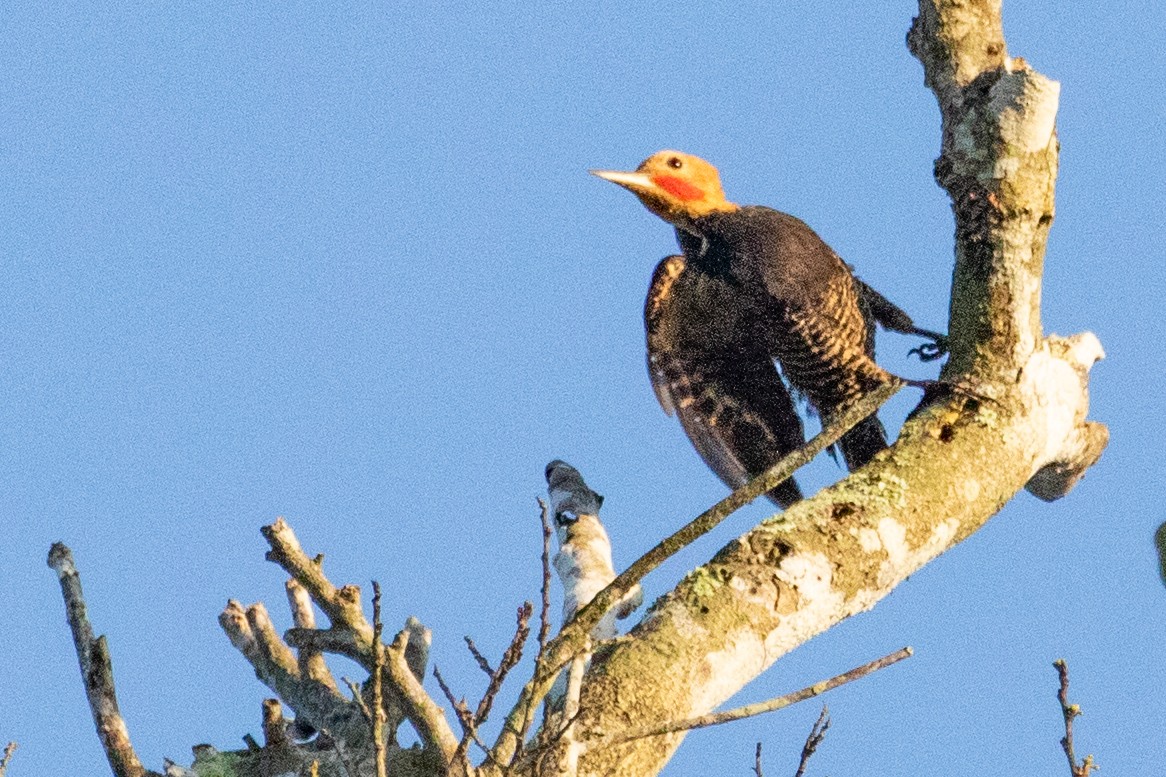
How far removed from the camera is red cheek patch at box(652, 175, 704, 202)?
720cm

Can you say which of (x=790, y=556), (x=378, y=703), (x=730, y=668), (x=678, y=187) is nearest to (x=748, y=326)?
(x=678, y=187)

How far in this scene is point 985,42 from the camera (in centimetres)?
544

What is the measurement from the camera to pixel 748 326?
7027 millimetres

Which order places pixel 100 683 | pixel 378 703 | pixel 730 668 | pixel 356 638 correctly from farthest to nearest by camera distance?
pixel 730 668, pixel 100 683, pixel 356 638, pixel 378 703

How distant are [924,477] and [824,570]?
0.62m

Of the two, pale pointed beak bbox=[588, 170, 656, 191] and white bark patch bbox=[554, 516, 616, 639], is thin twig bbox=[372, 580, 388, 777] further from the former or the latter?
pale pointed beak bbox=[588, 170, 656, 191]

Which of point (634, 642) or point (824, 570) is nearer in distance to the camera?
point (634, 642)

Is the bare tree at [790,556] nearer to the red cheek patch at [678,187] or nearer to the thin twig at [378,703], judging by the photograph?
the thin twig at [378,703]

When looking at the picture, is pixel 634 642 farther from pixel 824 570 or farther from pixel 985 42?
pixel 985 42

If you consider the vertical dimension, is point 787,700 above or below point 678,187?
below

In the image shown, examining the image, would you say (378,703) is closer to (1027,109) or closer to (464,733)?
(464,733)

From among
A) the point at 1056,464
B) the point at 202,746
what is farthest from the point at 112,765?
the point at 1056,464

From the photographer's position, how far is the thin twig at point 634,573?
3.38 meters

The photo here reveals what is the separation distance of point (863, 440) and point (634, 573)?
11.6 feet
